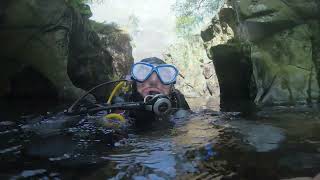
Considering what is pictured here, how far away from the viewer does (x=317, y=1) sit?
11.1 meters

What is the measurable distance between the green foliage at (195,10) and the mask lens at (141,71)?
17160mm

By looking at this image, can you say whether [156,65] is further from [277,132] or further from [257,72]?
[257,72]

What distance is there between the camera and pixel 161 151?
3.68m

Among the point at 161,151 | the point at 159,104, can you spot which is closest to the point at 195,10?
the point at 159,104

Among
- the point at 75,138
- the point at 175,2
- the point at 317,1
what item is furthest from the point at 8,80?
the point at 175,2

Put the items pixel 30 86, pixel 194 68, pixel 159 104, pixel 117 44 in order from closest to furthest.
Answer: pixel 159 104
pixel 30 86
pixel 117 44
pixel 194 68

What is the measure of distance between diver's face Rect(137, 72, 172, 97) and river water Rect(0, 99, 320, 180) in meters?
0.49

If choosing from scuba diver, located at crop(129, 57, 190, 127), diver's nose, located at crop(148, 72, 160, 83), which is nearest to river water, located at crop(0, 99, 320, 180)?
scuba diver, located at crop(129, 57, 190, 127)

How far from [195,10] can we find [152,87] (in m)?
19.5

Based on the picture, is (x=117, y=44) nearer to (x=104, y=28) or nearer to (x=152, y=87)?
(x=104, y=28)

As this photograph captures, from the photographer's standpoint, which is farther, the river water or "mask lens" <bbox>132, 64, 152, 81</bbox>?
"mask lens" <bbox>132, 64, 152, 81</bbox>

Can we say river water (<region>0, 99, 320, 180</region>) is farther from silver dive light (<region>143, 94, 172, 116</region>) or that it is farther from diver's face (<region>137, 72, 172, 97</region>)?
diver's face (<region>137, 72, 172, 97</region>)

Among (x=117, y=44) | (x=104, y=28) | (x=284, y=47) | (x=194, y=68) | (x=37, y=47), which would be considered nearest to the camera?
(x=37, y=47)

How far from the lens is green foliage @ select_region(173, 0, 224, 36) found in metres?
22.9
